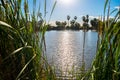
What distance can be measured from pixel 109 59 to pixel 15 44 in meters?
0.95

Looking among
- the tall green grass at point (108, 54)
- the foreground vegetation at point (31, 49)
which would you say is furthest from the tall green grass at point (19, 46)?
the tall green grass at point (108, 54)

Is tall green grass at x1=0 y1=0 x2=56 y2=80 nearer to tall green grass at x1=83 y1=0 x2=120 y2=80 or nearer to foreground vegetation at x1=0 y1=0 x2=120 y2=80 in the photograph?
foreground vegetation at x1=0 y1=0 x2=120 y2=80

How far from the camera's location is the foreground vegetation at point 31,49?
2.24 meters

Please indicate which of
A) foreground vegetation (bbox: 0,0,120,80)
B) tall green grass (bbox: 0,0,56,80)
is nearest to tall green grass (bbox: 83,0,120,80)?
foreground vegetation (bbox: 0,0,120,80)

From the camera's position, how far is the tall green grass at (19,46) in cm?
222

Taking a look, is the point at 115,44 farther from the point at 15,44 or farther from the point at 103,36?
the point at 15,44

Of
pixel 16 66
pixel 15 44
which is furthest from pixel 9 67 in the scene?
pixel 15 44

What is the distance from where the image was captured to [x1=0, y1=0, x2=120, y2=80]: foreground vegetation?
2238 millimetres

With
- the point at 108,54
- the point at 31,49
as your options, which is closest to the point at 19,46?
the point at 31,49

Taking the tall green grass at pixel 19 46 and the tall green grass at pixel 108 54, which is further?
the tall green grass at pixel 108 54

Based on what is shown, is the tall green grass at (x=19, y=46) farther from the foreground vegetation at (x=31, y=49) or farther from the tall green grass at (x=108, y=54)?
the tall green grass at (x=108, y=54)

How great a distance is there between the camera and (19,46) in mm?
2270

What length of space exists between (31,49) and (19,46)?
124mm

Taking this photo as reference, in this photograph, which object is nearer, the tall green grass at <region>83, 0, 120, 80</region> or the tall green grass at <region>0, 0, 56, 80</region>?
the tall green grass at <region>0, 0, 56, 80</region>
